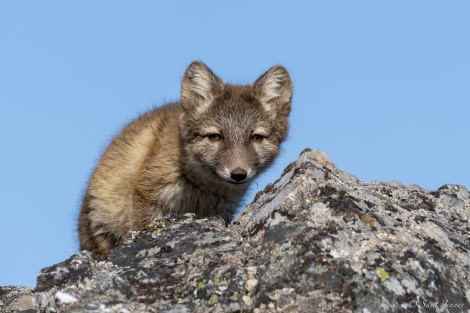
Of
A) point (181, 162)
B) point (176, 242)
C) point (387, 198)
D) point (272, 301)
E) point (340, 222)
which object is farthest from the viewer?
point (181, 162)

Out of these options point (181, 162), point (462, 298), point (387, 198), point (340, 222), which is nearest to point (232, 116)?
point (181, 162)

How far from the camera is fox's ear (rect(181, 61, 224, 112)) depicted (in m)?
8.92

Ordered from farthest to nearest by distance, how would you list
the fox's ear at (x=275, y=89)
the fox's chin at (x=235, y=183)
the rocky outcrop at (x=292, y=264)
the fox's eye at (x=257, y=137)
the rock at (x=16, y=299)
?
the fox's ear at (x=275, y=89) < the fox's eye at (x=257, y=137) < the fox's chin at (x=235, y=183) < the rock at (x=16, y=299) < the rocky outcrop at (x=292, y=264)

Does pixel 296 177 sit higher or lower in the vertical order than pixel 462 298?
higher

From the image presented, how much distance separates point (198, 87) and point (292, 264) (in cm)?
489

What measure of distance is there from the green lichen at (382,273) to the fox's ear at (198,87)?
4831 millimetres

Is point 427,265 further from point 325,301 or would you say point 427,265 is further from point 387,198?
point 387,198

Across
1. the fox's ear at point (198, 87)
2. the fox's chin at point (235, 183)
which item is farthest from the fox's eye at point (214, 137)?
the fox's chin at point (235, 183)

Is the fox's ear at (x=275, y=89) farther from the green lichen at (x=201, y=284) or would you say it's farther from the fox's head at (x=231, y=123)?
the green lichen at (x=201, y=284)

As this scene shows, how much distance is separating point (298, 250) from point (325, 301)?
19.0 inches

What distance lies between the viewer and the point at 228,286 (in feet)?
14.5

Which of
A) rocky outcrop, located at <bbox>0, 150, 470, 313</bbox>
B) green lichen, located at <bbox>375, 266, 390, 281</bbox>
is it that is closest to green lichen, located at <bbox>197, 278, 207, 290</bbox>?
rocky outcrop, located at <bbox>0, 150, 470, 313</bbox>

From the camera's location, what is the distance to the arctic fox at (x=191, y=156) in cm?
840

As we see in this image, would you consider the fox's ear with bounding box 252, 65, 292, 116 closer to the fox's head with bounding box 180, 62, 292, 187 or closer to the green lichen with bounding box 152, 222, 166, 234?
the fox's head with bounding box 180, 62, 292, 187
